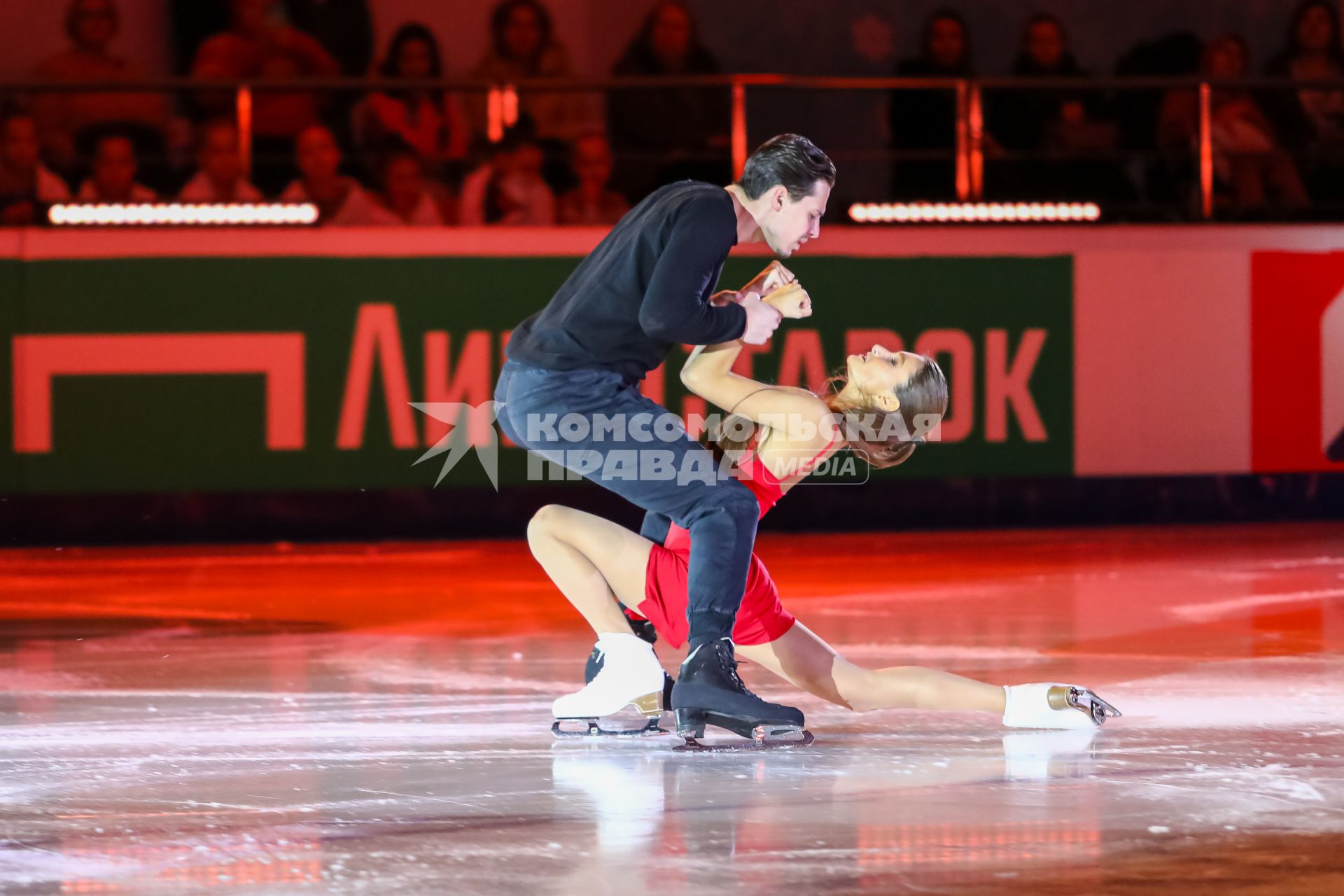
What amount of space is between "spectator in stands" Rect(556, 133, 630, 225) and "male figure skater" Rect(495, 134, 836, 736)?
4.86 m

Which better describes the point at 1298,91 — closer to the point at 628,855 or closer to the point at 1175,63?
the point at 1175,63

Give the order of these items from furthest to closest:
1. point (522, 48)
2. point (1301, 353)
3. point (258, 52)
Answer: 1. point (258, 52)
2. point (522, 48)
3. point (1301, 353)

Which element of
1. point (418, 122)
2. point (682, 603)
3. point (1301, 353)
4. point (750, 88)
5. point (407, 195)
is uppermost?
point (750, 88)

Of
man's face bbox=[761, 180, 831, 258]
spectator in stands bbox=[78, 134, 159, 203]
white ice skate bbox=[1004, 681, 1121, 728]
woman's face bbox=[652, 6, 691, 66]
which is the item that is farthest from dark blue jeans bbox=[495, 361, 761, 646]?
woman's face bbox=[652, 6, 691, 66]

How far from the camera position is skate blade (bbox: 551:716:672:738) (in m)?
4.09

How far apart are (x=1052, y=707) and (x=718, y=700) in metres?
0.81

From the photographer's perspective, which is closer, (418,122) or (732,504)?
(732,504)

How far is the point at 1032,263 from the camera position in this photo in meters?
9.15

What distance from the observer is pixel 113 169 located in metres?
8.69

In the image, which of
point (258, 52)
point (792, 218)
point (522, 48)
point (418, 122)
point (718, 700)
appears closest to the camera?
point (718, 700)

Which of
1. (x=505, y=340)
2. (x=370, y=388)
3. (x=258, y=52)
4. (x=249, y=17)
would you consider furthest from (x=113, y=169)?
(x=505, y=340)

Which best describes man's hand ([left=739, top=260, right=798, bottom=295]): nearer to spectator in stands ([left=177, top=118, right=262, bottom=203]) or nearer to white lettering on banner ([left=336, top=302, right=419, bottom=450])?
white lettering on banner ([left=336, top=302, right=419, bottom=450])

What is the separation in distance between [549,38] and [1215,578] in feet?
15.1

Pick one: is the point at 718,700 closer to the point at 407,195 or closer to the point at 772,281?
the point at 772,281
